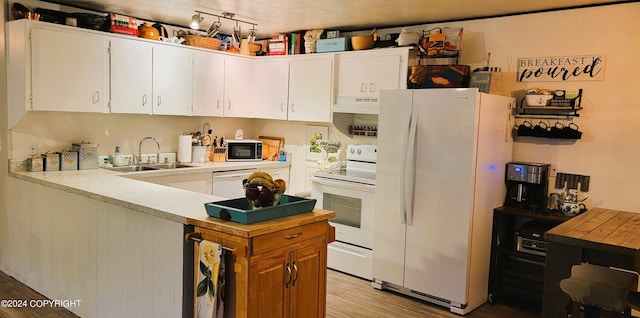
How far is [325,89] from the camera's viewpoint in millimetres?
4965

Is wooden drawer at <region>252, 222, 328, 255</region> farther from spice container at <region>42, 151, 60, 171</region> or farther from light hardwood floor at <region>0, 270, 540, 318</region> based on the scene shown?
spice container at <region>42, 151, 60, 171</region>

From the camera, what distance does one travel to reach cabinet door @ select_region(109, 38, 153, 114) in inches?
172

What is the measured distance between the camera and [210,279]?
253 centimetres

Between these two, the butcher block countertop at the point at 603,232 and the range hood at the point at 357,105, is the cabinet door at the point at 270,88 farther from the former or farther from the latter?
the butcher block countertop at the point at 603,232

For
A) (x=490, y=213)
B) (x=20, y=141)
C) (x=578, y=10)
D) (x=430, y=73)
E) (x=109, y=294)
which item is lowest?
(x=109, y=294)

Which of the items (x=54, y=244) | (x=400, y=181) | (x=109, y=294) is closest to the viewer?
(x=109, y=294)

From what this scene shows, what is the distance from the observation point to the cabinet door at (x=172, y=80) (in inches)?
186

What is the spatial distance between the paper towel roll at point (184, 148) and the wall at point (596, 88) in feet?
10.4

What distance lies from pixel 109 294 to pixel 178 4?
7.81ft

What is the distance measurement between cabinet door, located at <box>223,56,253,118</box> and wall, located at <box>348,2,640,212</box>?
2725 millimetres

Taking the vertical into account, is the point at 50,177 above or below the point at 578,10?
below

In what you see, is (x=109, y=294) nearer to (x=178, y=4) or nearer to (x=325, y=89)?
A: (x=178, y=4)

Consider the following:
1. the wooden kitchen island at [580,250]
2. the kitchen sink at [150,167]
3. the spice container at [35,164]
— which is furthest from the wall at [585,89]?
the wooden kitchen island at [580,250]

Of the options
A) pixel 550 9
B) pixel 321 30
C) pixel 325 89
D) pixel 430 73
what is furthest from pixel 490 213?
pixel 321 30
